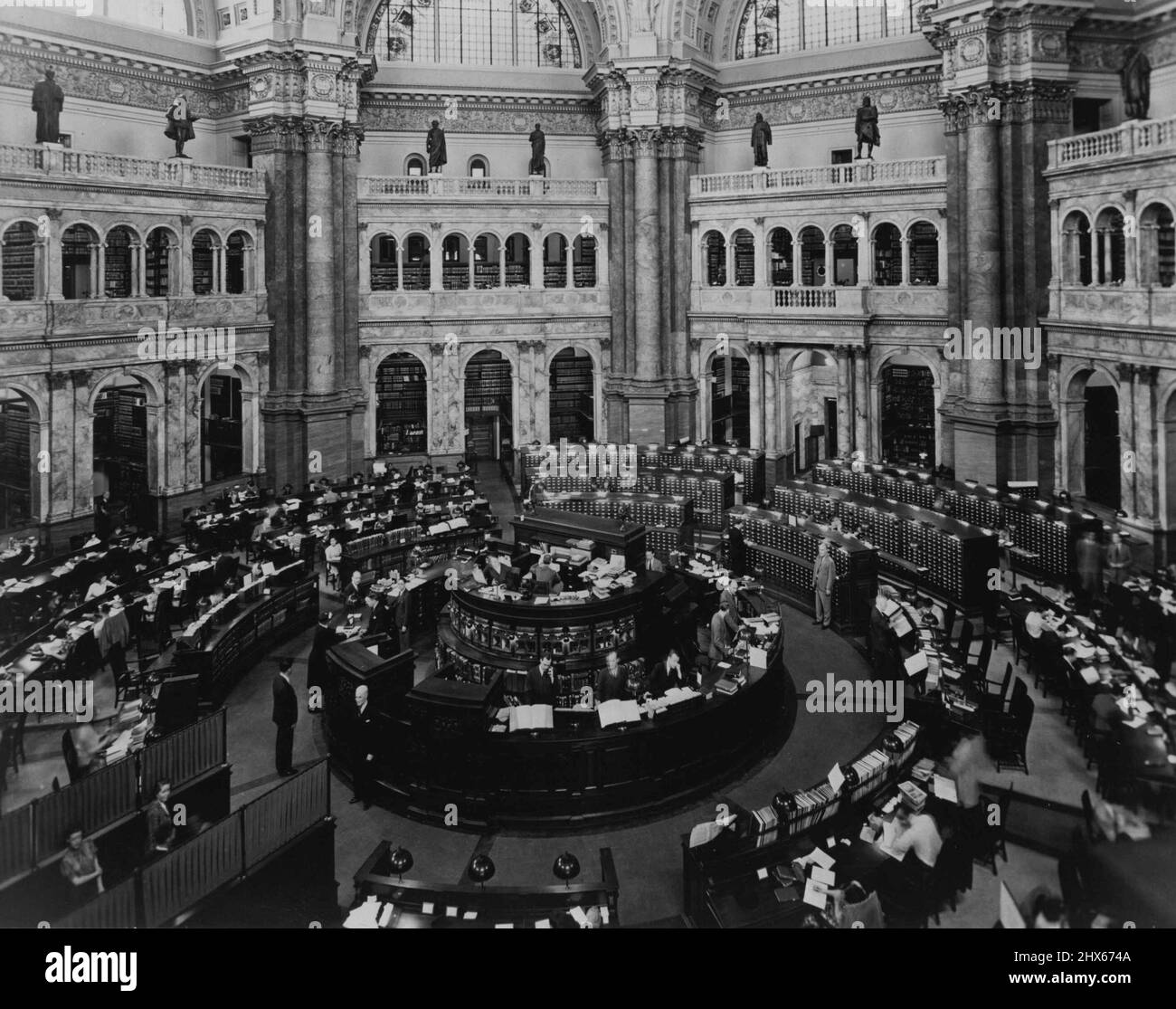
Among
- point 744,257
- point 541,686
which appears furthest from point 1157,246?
point 541,686

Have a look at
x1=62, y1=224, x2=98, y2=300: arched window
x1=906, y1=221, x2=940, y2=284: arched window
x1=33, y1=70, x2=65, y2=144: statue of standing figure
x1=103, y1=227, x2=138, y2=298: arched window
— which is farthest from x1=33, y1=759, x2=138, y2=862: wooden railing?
x1=906, y1=221, x2=940, y2=284: arched window

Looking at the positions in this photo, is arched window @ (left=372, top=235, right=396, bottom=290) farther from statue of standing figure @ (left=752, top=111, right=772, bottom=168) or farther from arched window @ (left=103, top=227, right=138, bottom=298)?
statue of standing figure @ (left=752, top=111, right=772, bottom=168)

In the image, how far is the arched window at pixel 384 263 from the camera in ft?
103

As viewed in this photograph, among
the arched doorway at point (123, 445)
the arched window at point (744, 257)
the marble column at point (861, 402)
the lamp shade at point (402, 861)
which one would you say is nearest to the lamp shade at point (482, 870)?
the lamp shade at point (402, 861)

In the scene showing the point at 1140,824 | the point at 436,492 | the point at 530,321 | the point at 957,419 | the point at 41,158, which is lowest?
the point at 1140,824

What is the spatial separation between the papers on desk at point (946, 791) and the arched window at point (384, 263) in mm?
25425

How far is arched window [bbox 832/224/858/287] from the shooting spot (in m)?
29.6

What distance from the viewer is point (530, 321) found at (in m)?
32.1

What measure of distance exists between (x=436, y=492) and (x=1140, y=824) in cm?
1931

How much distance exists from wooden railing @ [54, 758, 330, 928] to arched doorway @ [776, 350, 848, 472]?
25.6 metres

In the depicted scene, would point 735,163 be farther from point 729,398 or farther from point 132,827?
point 132,827

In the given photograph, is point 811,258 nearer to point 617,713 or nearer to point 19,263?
point 19,263

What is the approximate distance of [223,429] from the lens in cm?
3094
